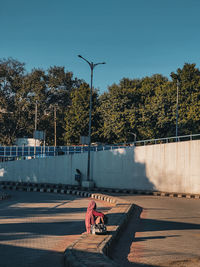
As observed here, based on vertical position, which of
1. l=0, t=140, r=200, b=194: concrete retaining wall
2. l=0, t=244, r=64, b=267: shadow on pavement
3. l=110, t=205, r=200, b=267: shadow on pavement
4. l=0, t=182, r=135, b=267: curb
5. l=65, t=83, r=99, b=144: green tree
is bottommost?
l=110, t=205, r=200, b=267: shadow on pavement

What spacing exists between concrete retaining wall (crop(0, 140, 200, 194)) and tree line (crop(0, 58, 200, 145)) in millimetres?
15080

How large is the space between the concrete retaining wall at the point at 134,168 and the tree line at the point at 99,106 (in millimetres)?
15080

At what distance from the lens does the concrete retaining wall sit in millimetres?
28016

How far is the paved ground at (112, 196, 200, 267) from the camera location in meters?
7.90

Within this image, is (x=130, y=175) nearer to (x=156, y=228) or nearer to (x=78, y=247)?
(x=156, y=228)

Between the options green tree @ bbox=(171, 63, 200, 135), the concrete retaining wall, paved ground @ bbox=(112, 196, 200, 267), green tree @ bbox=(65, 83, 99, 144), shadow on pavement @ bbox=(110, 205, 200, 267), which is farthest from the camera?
green tree @ bbox=(65, 83, 99, 144)

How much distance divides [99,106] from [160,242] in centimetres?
5175

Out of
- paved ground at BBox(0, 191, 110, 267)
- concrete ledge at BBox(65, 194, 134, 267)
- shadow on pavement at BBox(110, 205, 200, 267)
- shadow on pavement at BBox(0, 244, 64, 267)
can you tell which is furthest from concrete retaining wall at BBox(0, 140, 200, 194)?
shadow on pavement at BBox(0, 244, 64, 267)

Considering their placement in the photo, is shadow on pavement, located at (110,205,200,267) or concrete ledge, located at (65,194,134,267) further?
shadow on pavement, located at (110,205,200,267)

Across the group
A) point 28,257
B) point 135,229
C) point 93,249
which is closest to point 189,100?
point 135,229

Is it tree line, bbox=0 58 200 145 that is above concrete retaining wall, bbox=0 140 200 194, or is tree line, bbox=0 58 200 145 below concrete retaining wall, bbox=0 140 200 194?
above

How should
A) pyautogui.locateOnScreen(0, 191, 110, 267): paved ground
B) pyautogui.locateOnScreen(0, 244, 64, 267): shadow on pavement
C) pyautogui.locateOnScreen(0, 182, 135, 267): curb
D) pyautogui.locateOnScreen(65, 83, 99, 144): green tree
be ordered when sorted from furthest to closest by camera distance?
pyautogui.locateOnScreen(65, 83, 99, 144): green tree < pyautogui.locateOnScreen(0, 191, 110, 267): paved ground < pyautogui.locateOnScreen(0, 244, 64, 267): shadow on pavement < pyautogui.locateOnScreen(0, 182, 135, 267): curb

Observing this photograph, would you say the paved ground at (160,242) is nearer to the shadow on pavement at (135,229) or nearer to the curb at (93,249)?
the shadow on pavement at (135,229)

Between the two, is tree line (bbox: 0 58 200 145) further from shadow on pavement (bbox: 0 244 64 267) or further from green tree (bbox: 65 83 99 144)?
shadow on pavement (bbox: 0 244 64 267)
